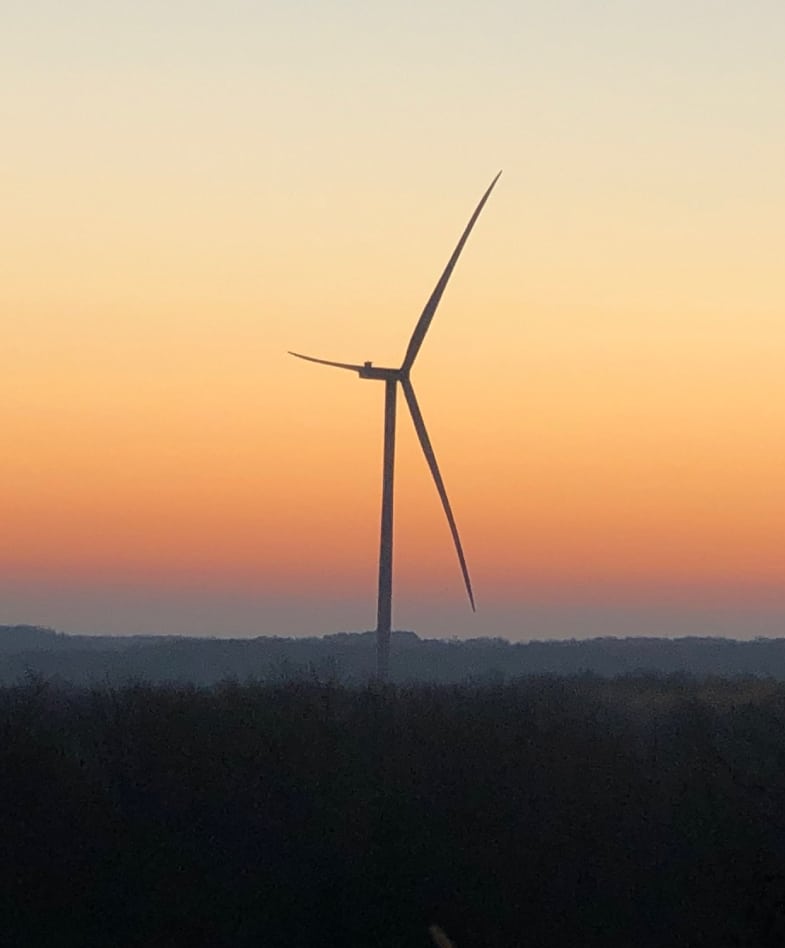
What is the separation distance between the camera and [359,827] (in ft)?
61.2

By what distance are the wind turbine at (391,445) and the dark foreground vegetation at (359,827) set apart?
747 centimetres

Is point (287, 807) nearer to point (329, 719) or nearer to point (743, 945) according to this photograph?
point (329, 719)

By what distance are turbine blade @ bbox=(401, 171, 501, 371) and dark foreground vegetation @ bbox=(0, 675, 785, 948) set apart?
12.1 m

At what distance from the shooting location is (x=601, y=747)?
2305cm

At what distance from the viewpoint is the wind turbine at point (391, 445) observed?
1250 inches

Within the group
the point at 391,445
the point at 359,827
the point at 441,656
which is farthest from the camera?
the point at 441,656

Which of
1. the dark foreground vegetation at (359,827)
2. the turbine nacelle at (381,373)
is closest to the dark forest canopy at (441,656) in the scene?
the turbine nacelle at (381,373)

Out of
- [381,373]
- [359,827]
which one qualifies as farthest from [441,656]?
[359,827]

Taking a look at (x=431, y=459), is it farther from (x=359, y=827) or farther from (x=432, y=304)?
(x=359, y=827)

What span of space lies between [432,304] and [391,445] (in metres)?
3.32

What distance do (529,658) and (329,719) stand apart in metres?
59.0

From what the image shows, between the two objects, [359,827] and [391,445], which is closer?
[359,827]

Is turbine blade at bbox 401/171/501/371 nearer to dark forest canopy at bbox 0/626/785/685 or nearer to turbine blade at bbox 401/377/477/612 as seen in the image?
turbine blade at bbox 401/377/477/612

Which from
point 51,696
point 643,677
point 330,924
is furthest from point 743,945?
point 643,677
